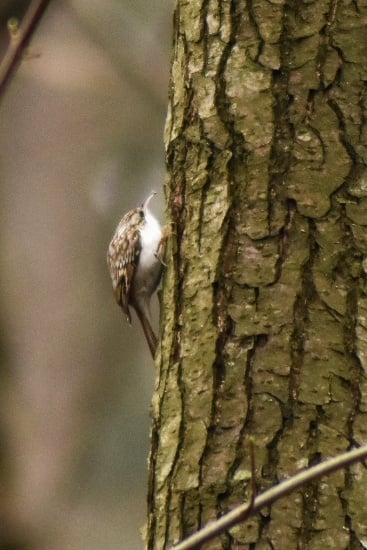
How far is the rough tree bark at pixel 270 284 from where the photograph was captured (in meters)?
2.07

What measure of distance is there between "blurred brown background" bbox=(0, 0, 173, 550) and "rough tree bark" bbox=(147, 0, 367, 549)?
3.54m

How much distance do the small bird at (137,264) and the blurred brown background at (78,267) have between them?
2015 mm

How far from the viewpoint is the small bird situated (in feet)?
11.5

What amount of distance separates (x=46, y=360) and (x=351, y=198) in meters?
4.55

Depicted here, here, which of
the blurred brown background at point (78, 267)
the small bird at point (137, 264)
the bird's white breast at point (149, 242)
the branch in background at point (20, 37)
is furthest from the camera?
the blurred brown background at point (78, 267)

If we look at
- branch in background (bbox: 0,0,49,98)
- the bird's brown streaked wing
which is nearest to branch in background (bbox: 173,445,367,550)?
branch in background (bbox: 0,0,49,98)

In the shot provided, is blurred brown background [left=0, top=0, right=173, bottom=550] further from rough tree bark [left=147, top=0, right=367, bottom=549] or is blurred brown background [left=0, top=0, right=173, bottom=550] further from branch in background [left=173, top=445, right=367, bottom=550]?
branch in background [left=173, top=445, right=367, bottom=550]

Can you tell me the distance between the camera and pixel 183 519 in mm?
2172

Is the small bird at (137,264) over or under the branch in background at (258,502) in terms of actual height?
under

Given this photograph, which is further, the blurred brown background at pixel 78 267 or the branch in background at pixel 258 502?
the blurred brown background at pixel 78 267

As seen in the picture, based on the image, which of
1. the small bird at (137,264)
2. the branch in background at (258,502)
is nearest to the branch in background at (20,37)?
the branch in background at (258,502)

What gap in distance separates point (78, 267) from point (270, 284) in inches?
174

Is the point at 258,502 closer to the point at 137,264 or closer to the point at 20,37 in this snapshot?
the point at 20,37

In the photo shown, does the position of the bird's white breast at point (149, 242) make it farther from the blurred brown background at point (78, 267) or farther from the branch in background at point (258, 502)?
the blurred brown background at point (78, 267)
